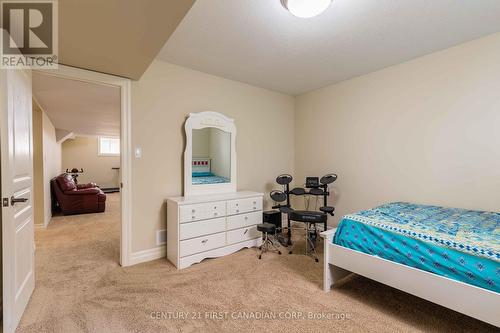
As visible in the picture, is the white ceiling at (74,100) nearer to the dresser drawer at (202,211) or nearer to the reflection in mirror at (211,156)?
the reflection in mirror at (211,156)

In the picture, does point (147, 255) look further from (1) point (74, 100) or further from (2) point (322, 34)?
(2) point (322, 34)

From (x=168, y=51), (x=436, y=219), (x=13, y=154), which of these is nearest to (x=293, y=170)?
(x=436, y=219)

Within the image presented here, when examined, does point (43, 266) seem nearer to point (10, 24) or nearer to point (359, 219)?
point (10, 24)

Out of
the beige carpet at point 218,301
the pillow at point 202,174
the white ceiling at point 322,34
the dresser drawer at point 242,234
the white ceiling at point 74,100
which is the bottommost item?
the beige carpet at point 218,301

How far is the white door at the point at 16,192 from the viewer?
4.84ft

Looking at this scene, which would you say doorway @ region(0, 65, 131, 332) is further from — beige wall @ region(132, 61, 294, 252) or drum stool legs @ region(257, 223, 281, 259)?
drum stool legs @ region(257, 223, 281, 259)

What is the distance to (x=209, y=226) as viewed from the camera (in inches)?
108

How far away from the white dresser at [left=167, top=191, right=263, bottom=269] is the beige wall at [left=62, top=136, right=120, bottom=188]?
24.5ft

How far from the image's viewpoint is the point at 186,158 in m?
2.97

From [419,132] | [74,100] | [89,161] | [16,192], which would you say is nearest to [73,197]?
[74,100]

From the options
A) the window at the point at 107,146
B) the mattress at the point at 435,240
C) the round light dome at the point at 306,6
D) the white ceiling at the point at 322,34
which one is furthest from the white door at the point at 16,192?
the window at the point at 107,146

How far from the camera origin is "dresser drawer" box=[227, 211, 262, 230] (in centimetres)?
294

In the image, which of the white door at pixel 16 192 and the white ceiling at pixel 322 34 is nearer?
the white door at pixel 16 192

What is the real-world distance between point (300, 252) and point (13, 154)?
9.65 ft
